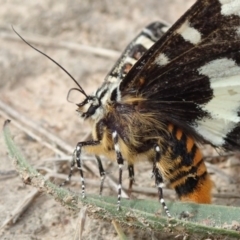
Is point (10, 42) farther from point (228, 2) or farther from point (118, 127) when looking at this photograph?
point (228, 2)

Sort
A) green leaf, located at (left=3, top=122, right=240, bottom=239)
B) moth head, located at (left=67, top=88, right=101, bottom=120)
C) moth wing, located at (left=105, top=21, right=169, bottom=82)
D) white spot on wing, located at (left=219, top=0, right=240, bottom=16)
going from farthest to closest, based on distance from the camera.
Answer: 1. moth wing, located at (left=105, top=21, right=169, bottom=82)
2. moth head, located at (left=67, top=88, right=101, bottom=120)
3. white spot on wing, located at (left=219, top=0, right=240, bottom=16)
4. green leaf, located at (left=3, top=122, right=240, bottom=239)

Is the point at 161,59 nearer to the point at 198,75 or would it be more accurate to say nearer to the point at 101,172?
the point at 198,75

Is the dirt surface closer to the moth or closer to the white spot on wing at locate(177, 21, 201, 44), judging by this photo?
the moth

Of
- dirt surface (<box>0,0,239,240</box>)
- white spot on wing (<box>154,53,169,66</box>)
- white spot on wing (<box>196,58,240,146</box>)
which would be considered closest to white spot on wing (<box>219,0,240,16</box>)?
white spot on wing (<box>196,58,240,146</box>)

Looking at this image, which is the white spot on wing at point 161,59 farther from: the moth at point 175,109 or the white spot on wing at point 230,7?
the white spot on wing at point 230,7

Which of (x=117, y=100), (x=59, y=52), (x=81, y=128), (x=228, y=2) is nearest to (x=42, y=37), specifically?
(x=59, y=52)

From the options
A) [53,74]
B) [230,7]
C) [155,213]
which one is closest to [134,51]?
[230,7]
